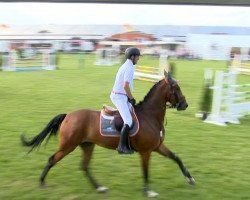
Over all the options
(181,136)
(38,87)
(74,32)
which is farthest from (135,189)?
(74,32)

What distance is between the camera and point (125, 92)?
177 inches

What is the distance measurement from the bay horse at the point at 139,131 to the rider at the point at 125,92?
0.14 metres

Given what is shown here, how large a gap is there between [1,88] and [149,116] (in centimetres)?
1187

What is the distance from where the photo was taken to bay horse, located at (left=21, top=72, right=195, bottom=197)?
4523mm

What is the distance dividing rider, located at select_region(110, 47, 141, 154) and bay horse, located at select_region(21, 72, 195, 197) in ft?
0.46

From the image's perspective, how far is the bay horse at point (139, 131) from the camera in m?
4.52

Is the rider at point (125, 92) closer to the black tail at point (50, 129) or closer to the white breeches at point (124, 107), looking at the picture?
the white breeches at point (124, 107)

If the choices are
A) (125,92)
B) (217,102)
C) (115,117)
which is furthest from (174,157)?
(217,102)

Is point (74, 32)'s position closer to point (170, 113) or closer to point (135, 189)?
point (170, 113)

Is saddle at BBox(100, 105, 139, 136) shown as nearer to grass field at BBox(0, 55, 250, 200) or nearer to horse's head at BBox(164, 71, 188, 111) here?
horse's head at BBox(164, 71, 188, 111)

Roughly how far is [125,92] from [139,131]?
526 millimetres

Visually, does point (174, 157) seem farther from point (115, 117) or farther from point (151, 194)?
point (115, 117)

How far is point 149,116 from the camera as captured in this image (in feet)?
15.3

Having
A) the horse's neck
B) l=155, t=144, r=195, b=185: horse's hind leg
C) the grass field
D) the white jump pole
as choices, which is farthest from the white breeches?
the white jump pole
